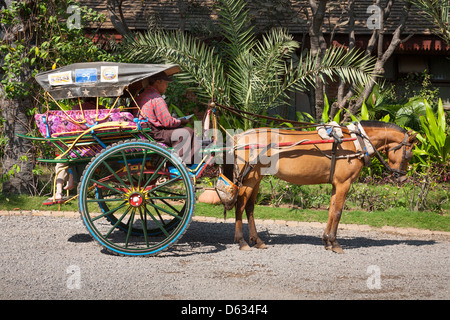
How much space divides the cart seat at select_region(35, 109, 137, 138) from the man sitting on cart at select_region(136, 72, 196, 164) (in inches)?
10.1

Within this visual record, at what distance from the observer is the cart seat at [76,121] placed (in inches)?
273

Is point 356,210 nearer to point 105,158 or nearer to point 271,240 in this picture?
point 271,240

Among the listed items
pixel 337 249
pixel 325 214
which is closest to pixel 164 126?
pixel 337 249

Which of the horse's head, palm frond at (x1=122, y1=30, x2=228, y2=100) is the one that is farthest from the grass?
palm frond at (x1=122, y1=30, x2=228, y2=100)

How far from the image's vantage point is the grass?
9273 millimetres

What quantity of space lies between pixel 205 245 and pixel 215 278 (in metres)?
1.55

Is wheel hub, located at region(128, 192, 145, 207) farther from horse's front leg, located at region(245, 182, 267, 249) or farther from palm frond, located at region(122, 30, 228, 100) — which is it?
palm frond, located at region(122, 30, 228, 100)

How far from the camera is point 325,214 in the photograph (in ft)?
32.0

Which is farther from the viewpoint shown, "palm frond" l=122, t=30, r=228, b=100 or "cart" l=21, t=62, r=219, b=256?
"palm frond" l=122, t=30, r=228, b=100

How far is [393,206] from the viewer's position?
10.3m

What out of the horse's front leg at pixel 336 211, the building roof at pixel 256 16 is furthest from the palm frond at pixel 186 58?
the horse's front leg at pixel 336 211

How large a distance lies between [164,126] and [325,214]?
382 centimetres

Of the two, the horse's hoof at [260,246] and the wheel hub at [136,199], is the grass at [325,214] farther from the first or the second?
the wheel hub at [136,199]

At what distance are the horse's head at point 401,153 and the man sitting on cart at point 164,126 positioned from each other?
270 centimetres
